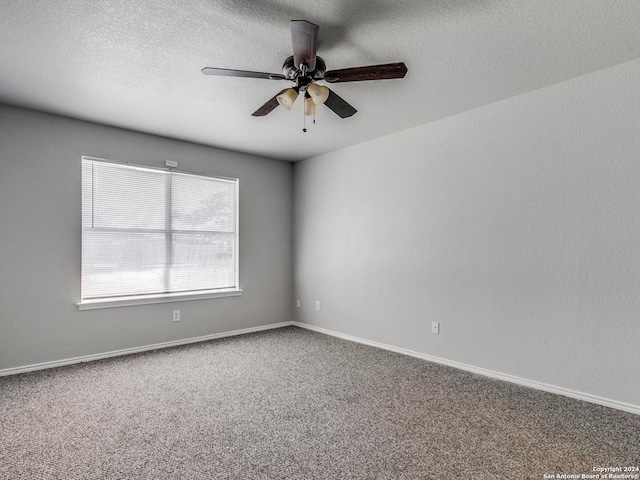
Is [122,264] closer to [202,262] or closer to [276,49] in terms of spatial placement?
[202,262]

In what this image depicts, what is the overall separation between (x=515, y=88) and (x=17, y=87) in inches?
156

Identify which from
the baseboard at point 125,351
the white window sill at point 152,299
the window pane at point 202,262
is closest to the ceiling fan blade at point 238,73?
the window pane at point 202,262

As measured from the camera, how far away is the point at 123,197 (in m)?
3.82

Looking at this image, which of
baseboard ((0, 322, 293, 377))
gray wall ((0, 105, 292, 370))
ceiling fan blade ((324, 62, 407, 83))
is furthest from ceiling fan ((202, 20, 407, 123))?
baseboard ((0, 322, 293, 377))

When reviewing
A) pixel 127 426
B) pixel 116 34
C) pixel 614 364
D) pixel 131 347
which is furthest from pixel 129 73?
pixel 614 364

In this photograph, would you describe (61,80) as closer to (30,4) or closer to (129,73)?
(129,73)

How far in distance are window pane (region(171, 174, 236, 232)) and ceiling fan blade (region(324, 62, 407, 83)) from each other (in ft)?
9.13

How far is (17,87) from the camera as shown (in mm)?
2805

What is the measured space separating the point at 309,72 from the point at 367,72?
14.4 inches

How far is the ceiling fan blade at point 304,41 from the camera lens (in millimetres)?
1782

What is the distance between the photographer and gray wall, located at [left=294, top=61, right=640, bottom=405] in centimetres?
247

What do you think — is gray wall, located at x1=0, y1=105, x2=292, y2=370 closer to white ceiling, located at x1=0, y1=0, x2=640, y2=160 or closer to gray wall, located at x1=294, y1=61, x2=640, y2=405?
white ceiling, located at x1=0, y1=0, x2=640, y2=160

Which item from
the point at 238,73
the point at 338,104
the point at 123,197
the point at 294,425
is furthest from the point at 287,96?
the point at 123,197

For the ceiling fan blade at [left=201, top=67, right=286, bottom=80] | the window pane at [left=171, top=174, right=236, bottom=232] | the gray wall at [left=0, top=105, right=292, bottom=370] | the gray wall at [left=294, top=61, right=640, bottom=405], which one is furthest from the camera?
the window pane at [left=171, top=174, right=236, bottom=232]
